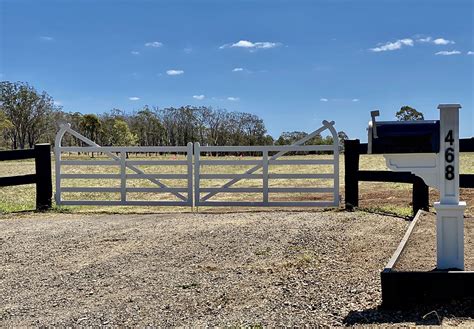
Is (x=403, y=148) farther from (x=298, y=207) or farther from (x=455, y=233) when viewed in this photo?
(x=298, y=207)

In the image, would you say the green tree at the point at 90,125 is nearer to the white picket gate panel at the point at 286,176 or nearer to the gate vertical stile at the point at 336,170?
the white picket gate panel at the point at 286,176

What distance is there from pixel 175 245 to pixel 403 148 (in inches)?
137

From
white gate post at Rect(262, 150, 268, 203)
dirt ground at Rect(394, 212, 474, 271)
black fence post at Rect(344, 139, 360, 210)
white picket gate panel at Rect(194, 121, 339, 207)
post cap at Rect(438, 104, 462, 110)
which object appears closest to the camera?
post cap at Rect(438, 104, 462, 110)

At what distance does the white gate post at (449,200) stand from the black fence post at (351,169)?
5.60 metres

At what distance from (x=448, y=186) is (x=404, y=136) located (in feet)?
1.83

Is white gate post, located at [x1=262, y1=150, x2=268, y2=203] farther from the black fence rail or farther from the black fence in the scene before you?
the black fence rail

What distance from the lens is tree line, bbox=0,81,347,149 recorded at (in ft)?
180

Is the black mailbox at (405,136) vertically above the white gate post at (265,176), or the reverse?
the black mailbox at (405,136)

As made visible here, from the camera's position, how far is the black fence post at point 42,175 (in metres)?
10.9

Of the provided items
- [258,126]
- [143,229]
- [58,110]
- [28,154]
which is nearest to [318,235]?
[143,229]

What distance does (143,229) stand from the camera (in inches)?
313

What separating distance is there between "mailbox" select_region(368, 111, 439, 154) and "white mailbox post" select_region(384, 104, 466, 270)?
69 millimetres

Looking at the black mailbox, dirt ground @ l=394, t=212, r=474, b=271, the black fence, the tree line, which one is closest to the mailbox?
the black mailbox

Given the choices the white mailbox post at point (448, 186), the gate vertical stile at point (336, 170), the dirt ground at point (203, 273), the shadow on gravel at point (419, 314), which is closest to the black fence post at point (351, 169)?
the gate vertical stile at point (336, 170)
